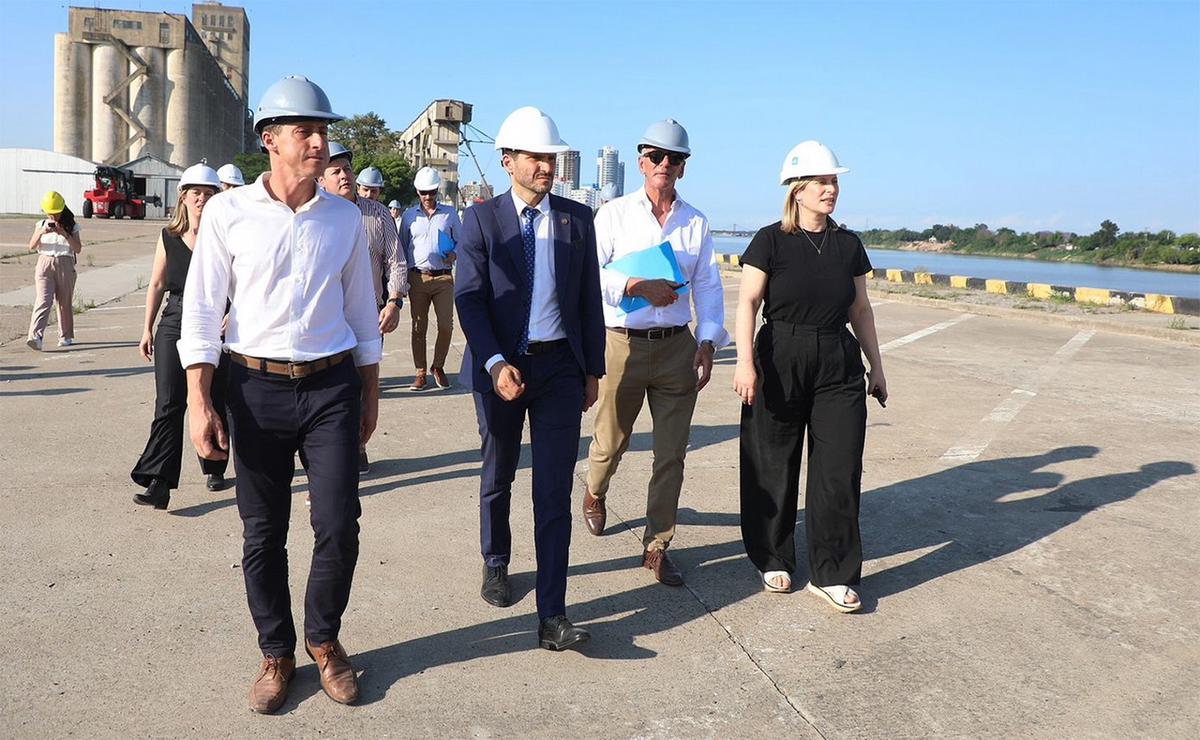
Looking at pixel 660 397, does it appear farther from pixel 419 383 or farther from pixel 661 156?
pixel 419 383

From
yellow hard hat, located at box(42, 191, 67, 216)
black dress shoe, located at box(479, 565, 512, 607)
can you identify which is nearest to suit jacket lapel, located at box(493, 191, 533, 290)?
black dress shoe, located at box(479, 565, 512, 607)

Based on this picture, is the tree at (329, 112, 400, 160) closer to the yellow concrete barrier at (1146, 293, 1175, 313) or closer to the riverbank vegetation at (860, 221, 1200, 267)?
the riverbank vegetation at (860, 221, 1200, 267)

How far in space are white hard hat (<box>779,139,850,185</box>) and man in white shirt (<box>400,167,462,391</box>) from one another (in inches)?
224

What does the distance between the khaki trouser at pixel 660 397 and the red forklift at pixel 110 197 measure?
6362 centimetres

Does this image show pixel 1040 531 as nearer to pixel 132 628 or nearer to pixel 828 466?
pixel 828 466

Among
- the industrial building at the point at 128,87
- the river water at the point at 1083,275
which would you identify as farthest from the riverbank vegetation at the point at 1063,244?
the industrial building at the point at 128,87

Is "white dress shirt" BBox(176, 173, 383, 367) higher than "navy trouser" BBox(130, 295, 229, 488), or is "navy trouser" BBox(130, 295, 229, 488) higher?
"white dress shirt" BBox(176, 173, 383, 367)

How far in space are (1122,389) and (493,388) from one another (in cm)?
882

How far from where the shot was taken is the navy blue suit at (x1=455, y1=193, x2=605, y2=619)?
4.20 metres

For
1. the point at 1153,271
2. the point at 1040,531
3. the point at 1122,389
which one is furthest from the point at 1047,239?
the point at 1040,531

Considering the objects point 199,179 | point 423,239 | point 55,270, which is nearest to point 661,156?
point 199,179

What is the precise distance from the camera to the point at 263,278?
3564 millimetres

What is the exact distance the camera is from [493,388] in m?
4.35

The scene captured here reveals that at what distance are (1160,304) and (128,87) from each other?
331 ft
